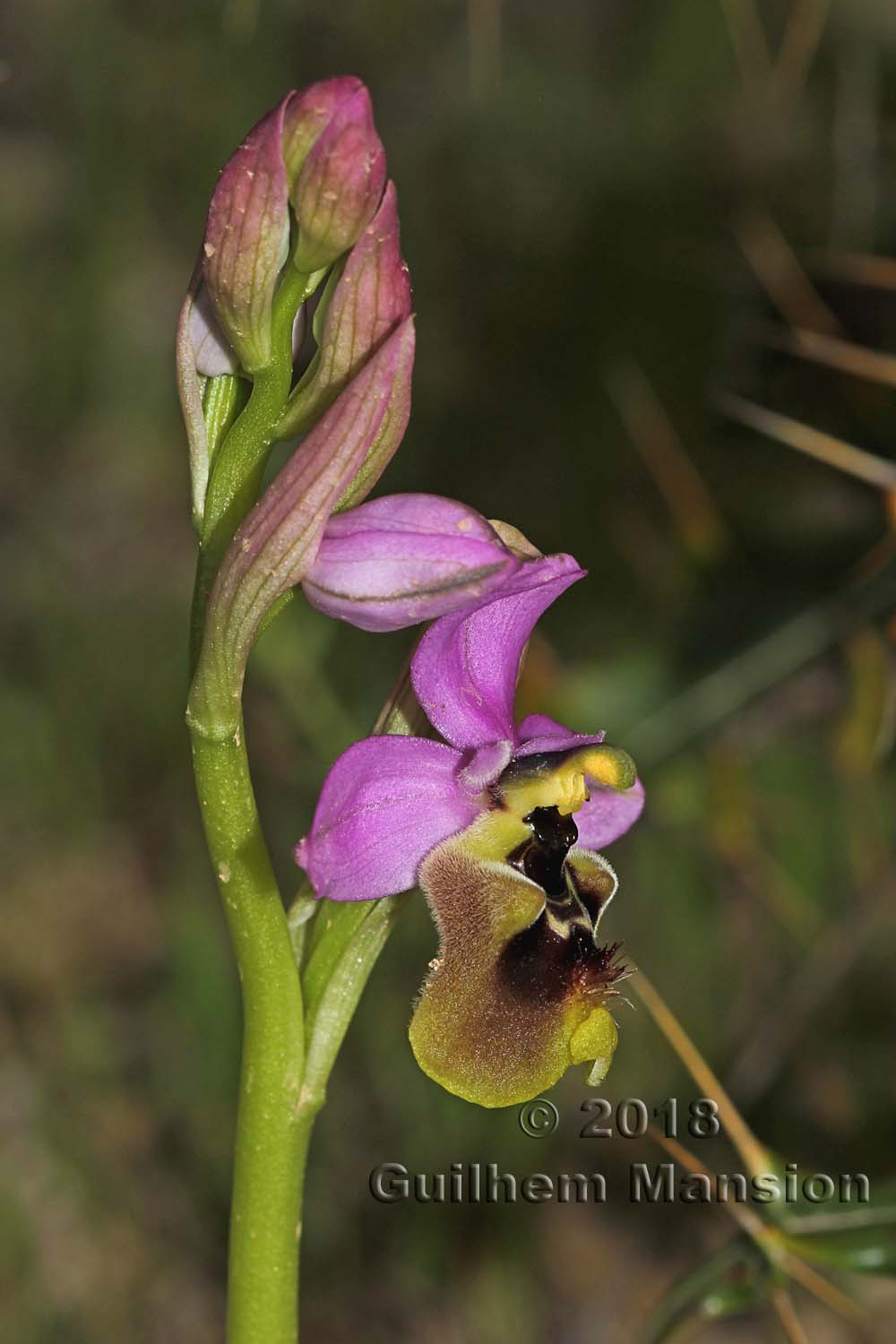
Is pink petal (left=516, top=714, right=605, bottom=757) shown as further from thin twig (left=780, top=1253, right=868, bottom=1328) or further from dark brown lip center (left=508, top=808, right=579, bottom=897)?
thin twig (left=780, top=1253, right=868, bottom=1328)

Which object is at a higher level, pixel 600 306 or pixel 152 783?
pixel 600 306

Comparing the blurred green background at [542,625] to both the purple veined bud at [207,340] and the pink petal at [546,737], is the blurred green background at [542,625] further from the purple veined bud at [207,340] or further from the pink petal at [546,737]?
the purple veined bud at [207,340]

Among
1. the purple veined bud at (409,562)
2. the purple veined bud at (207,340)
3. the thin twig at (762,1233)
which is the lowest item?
the thin twig at (762,1233)

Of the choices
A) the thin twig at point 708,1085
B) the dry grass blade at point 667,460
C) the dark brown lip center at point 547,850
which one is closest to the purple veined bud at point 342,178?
the dark brown lip center at point 547,850

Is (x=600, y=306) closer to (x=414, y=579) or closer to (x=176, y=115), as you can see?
(x=176, y=115)

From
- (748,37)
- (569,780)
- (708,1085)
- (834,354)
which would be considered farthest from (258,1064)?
(748,37)

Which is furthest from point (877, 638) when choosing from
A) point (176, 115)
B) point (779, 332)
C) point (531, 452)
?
point (176, 115)

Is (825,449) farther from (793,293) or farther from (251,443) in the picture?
(251,443)
